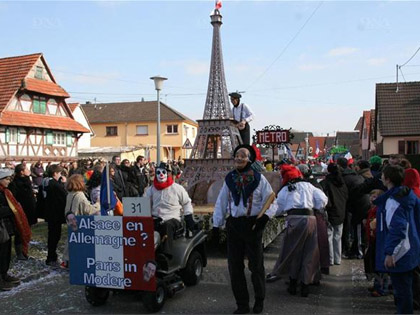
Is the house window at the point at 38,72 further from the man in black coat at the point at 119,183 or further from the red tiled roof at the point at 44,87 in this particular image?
the man in black coat at the point at 119,183

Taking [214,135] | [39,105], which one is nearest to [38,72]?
[39,105]

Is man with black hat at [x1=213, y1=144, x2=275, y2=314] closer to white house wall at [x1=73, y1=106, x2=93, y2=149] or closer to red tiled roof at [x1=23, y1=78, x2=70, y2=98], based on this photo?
red tiled roof at [x1=23, y1=78, x2=70, y2=98]

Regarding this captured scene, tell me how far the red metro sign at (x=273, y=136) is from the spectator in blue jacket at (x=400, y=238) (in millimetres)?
10692

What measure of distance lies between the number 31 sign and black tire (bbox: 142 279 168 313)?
2.89ft

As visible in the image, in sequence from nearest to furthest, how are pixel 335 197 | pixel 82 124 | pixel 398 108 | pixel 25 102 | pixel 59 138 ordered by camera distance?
1. pixel 335 197
2. pixel 25 102
3. pixel 59 138
4. pixel 398 108
5. pixel 82 124

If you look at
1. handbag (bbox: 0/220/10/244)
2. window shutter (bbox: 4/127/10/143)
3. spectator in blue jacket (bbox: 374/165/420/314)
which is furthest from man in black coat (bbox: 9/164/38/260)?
window shutter (bbox: 4/127/10/143)

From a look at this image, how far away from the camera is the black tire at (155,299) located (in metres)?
5.61

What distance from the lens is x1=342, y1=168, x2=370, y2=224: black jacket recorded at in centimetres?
869

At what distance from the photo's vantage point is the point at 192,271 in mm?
6754

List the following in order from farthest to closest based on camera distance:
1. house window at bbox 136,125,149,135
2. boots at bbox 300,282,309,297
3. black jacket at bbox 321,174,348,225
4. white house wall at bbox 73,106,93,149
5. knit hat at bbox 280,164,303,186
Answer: house window at bbox 136,125,149,135 < white house wall at bbox 73,106,93,149 < black jacket at bbox 321,174,348,225 < knit hat at bbox 280,164,303,186 < boots at bbox 300,282,309,297

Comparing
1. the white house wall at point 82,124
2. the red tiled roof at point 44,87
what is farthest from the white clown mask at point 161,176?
Answer: the white house wall at point 82,124

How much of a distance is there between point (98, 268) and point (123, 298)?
82cm

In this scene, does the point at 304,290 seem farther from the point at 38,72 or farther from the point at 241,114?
the point at 38,72

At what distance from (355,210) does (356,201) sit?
0.59 ft
